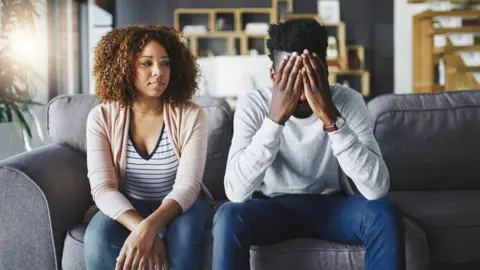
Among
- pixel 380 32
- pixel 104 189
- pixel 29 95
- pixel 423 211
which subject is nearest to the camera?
pixel 104 189

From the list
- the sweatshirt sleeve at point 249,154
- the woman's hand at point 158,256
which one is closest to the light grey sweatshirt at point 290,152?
the sweatshirt sleeve at point 249,154

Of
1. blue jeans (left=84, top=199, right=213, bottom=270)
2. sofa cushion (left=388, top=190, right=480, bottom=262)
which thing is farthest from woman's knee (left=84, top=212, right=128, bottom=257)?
sofa cushion (left=388, top=190, right=480, bottom=262)

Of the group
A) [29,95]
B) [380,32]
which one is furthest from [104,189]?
[380,32]

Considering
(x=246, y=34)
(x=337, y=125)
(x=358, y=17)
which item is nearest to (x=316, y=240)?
(x=337, y=125)

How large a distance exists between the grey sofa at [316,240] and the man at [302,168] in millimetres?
103

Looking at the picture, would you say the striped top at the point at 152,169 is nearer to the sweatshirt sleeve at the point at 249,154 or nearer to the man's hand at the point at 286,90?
the sweatshirt sleeve at the point at 249,154

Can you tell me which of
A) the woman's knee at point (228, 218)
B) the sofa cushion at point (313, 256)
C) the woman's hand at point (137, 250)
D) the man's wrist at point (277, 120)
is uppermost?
the man's wrist at point (277, 120)

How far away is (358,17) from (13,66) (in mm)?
5323

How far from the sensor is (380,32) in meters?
7.37

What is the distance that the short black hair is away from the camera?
1.54m

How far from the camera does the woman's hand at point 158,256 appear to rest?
4.75 ft

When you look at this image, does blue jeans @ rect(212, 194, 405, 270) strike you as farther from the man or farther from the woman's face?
the woman's face

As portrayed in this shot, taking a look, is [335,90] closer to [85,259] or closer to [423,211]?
[423,211]

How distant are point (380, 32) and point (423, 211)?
6045 millimetres
